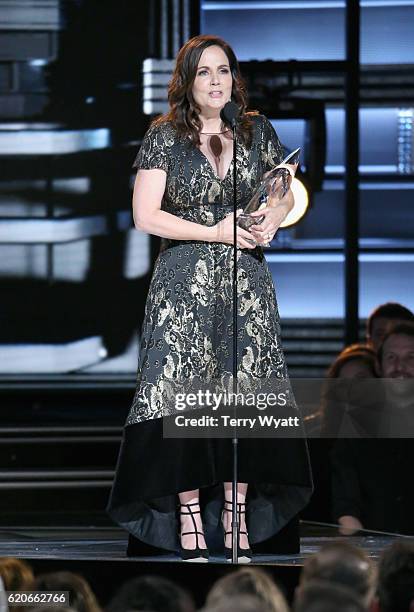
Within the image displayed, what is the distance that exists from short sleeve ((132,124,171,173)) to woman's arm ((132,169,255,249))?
21 millimetres

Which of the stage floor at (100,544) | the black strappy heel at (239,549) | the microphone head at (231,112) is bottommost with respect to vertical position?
the stage floor at (100,544)

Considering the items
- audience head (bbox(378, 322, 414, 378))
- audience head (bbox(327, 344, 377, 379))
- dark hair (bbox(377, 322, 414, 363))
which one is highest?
dark hair (bbox(377, 322, 414, 363))

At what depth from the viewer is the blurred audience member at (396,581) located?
239cm

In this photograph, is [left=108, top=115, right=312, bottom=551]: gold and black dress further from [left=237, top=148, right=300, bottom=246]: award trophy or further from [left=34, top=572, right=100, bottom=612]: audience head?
[left=34, top=572, right=100, bottom=612]: audience head

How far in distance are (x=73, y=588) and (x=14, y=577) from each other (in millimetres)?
299

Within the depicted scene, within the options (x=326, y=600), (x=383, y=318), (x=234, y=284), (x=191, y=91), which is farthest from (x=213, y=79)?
(x=383, y=318)

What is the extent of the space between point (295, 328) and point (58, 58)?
5.15ft

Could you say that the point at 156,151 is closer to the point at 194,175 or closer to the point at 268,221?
the point at 194,175

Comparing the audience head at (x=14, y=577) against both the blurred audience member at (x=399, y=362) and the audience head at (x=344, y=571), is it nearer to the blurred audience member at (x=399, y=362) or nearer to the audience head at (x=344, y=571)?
the audience head at (x=344, y=571)

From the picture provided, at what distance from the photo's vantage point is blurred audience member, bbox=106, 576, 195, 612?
7.37 ft

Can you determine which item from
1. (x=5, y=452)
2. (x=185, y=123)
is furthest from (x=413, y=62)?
(x=185, y=123)

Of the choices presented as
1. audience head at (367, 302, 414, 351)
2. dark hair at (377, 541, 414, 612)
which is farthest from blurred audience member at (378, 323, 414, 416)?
dark hair at (377, 541, 414, 612)

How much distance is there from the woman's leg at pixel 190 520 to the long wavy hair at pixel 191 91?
2.86ft

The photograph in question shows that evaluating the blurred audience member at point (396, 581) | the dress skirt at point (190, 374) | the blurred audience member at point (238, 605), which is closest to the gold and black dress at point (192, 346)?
the dress skirt at point (190, 374)
